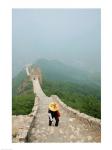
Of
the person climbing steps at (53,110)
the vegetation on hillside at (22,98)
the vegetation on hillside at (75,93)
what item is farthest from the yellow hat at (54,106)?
the vegetation on hillside at (22,98)

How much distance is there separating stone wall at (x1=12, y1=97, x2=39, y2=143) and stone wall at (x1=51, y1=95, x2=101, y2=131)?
0.48m

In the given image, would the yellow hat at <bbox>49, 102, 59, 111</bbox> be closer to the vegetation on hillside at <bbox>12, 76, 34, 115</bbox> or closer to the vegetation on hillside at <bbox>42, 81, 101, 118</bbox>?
the vegetation on hillside at <bbox>42, 81, 101, 118</bbox>

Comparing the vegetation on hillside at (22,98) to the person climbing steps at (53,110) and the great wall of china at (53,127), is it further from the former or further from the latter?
the person climbing steps at (53,110)

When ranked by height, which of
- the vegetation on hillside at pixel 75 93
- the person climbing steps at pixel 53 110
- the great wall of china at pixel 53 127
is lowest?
the great wall of china at pixel 53 127

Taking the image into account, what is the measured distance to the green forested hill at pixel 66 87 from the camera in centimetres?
622

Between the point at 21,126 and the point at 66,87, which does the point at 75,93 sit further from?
the point at 21,126

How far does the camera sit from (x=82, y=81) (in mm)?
6477

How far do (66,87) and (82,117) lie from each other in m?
0.59

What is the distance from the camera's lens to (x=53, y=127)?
20.1ft

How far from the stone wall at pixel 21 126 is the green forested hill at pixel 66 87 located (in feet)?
0.38

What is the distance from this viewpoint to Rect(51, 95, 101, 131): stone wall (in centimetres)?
599
